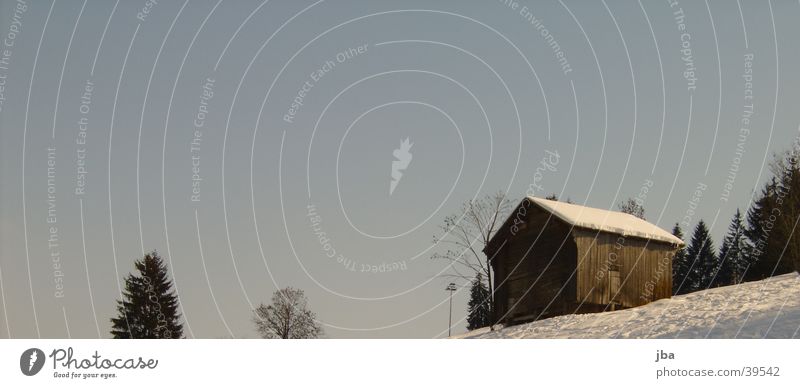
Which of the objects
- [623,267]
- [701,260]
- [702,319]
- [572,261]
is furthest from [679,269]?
[702,319]

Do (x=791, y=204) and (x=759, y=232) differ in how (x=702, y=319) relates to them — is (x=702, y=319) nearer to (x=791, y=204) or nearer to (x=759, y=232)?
(x=791, y=204)

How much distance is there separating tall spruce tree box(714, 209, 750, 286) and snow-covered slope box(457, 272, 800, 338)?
90.3 feet

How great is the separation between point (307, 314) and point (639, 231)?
18.4m

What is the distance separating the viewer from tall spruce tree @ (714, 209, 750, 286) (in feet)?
218

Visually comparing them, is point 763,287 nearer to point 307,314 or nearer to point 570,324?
point 570,324

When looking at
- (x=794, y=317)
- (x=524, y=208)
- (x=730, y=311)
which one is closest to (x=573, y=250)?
(x=524, y=208)

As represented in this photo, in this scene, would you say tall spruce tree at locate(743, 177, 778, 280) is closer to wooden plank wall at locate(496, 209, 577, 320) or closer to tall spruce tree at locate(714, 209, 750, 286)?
tall spruce tree at locate(714, 209, 750, 286)

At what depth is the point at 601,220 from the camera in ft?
128

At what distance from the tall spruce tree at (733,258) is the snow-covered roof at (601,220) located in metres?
25.7

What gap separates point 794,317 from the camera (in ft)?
90.6

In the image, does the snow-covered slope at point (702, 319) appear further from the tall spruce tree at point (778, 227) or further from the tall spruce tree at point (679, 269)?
the tall spruce tree at point (679, 269)

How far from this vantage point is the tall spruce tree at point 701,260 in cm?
7245

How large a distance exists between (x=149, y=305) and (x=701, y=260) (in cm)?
5036
